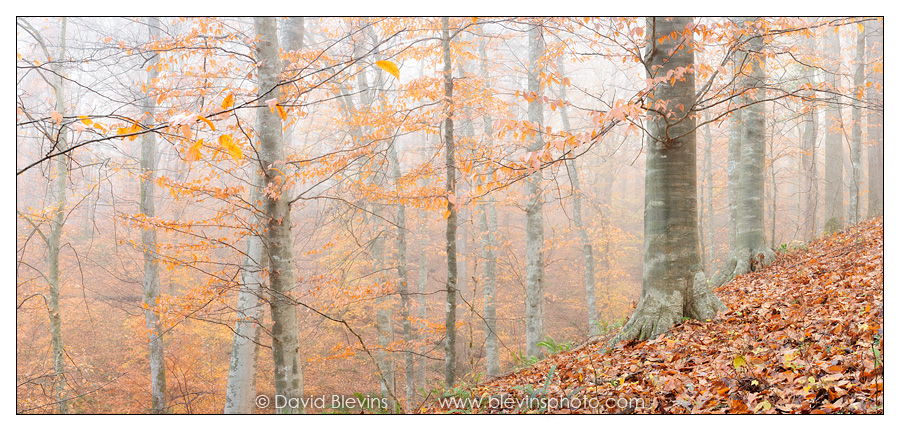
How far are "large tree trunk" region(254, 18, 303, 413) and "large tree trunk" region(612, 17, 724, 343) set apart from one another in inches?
136

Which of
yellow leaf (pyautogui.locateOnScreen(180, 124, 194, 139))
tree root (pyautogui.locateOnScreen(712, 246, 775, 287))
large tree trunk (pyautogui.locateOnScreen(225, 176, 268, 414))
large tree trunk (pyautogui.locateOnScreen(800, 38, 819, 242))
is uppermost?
large tree trunk (pyautogui.locateOnScreen(800, 38, 819, 242))

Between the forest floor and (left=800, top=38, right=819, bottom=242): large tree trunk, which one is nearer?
the forest floor

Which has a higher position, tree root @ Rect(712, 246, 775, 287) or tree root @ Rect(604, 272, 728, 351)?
tree root @ Rect(712, 246, 775, 287)

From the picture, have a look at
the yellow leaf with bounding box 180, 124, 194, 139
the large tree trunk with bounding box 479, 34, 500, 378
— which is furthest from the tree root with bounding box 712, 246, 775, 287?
the yellow leaf with bounding box 180, 124, 194, 139

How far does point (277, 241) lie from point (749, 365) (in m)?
4.29

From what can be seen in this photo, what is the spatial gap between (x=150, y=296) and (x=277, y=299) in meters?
6.72

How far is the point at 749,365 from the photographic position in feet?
10.8

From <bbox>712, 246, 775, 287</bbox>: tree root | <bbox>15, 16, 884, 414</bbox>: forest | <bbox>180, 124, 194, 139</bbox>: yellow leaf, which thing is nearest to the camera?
<bbox>180, 124, 194, 139</bbox>: yellow leaf

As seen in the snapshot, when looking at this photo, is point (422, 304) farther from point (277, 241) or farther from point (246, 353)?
point (277, 241)

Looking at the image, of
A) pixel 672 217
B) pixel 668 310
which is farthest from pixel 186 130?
pixel 668 310

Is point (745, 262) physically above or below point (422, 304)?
above

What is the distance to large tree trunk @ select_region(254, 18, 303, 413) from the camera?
16.3 ft

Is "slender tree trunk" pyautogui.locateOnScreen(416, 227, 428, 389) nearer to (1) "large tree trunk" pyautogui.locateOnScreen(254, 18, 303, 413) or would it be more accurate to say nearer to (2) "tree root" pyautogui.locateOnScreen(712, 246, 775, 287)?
(2) "tree root" pyautogui.locateOnScreen(712, 246, 775, 287)

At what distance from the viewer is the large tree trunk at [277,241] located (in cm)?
496
